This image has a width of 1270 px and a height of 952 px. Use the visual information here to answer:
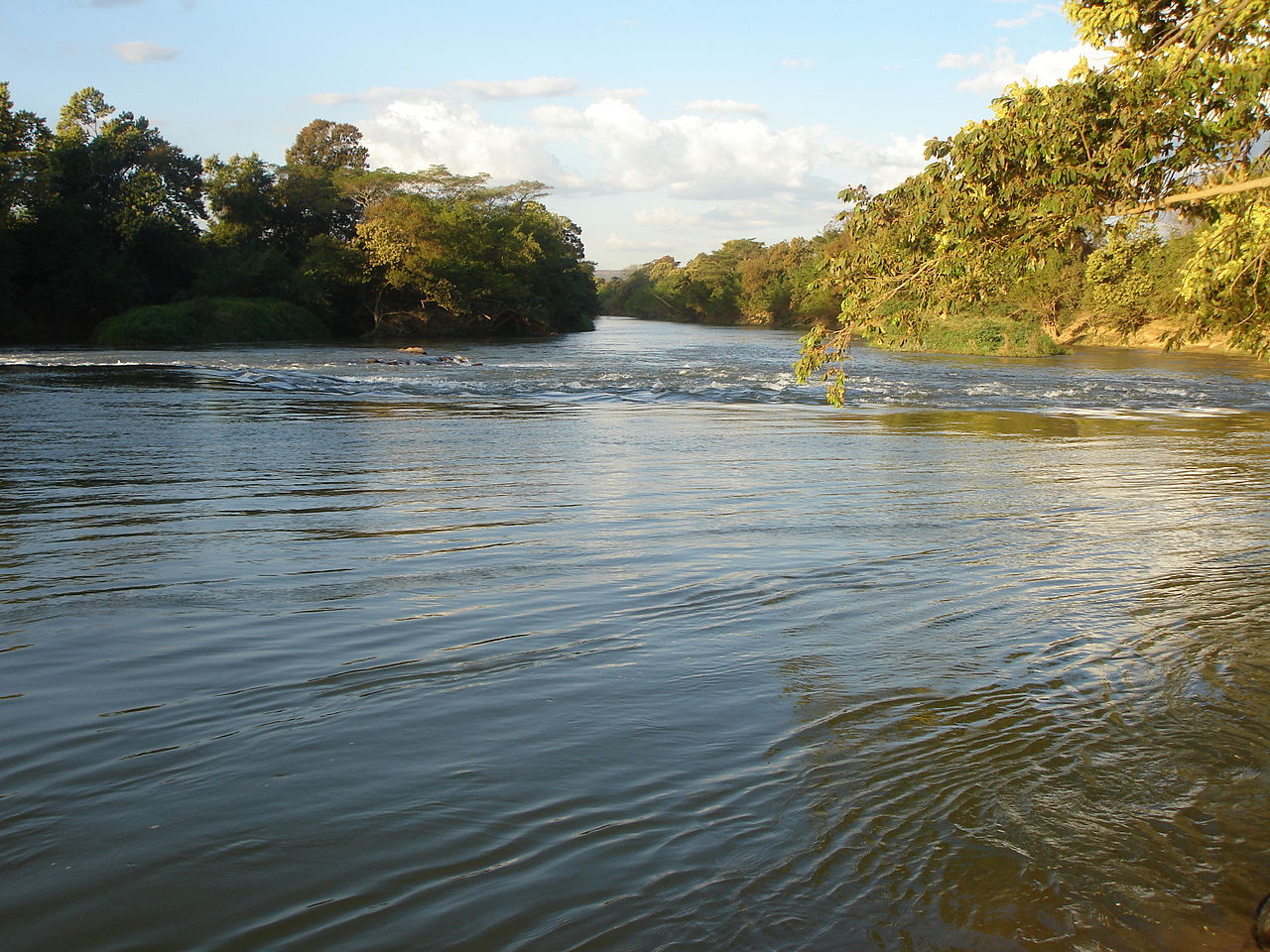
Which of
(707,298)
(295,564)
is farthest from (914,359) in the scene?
(707,298)

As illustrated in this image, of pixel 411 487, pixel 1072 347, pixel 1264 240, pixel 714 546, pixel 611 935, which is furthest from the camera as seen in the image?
pixel 1072 347

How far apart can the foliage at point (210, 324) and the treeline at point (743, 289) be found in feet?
148

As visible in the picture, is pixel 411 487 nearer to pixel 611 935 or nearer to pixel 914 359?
pixel 611 935

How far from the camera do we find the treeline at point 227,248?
4056 centimetres

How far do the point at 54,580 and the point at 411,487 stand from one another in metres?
4.41

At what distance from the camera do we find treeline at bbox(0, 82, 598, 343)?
40.6 m

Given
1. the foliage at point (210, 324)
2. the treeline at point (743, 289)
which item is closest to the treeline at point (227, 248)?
the foliage at point (210, 324)

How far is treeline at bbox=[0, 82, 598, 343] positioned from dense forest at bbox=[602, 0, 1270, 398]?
38.4m

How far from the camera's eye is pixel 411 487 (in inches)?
436

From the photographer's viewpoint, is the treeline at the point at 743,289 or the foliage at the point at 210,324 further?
the treeline at the point at 743,289

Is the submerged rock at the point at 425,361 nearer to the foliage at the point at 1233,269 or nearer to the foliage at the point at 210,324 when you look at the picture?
the foliage at the point at 210,324

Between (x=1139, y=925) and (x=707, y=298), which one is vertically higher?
(x=707, y=298)

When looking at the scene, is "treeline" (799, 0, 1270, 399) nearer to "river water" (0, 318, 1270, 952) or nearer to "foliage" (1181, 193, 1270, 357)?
"foliage" (1181, 193, 1270, 357)

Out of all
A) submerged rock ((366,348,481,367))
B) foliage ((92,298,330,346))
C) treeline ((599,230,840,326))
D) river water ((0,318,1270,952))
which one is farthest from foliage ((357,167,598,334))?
river water ((0,318,1270,952))
